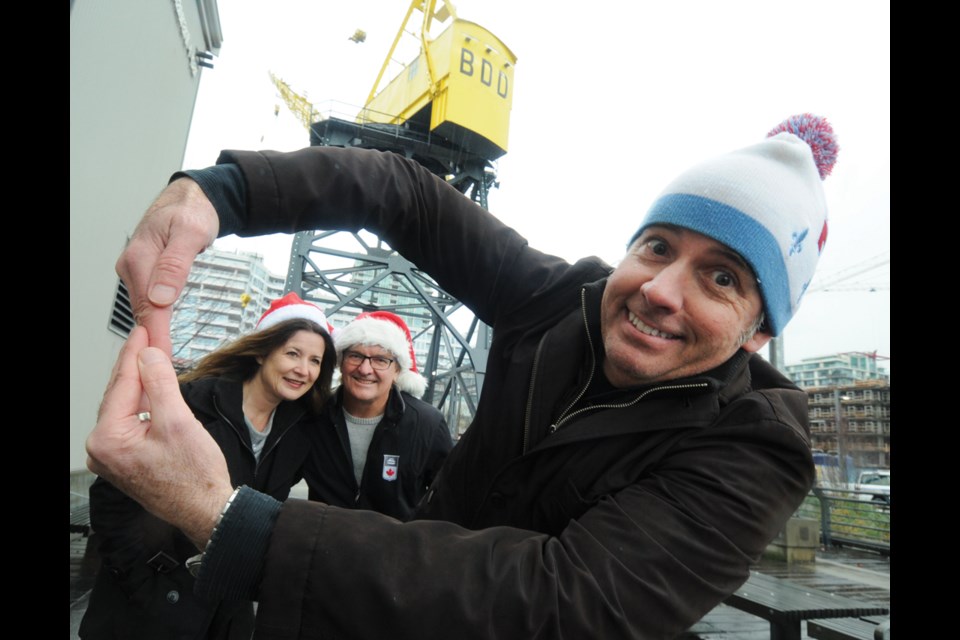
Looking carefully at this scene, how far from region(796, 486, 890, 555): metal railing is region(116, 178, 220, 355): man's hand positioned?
956 centimetres

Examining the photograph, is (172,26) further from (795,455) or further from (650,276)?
(795,455)

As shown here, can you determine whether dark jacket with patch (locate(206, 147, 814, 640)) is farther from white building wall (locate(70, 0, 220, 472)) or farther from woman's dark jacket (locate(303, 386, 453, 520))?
white building wall (locate(70, 0, 220, 472))

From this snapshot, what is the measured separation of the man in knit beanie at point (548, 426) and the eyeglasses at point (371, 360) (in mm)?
1969

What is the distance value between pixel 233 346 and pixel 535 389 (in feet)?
8.20

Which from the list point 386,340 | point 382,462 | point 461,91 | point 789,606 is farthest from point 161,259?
point 461,91

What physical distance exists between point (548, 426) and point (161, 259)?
861 millimetres

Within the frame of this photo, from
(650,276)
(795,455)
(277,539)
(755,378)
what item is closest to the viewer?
(277,539)

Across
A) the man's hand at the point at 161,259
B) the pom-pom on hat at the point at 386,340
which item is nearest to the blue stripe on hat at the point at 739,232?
the man's hand at the point at 161,259

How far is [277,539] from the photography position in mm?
831

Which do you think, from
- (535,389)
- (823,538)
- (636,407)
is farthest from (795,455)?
(823,538)

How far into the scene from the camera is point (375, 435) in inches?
130

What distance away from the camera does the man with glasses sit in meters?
3.09

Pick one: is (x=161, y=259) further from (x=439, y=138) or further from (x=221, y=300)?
(x=221, y=300)

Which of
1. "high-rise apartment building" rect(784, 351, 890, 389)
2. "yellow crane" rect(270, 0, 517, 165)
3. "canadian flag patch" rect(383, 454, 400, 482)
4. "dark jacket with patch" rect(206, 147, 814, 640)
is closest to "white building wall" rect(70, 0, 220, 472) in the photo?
"canadian flag patch" rect(383, 454, 400, 482)
